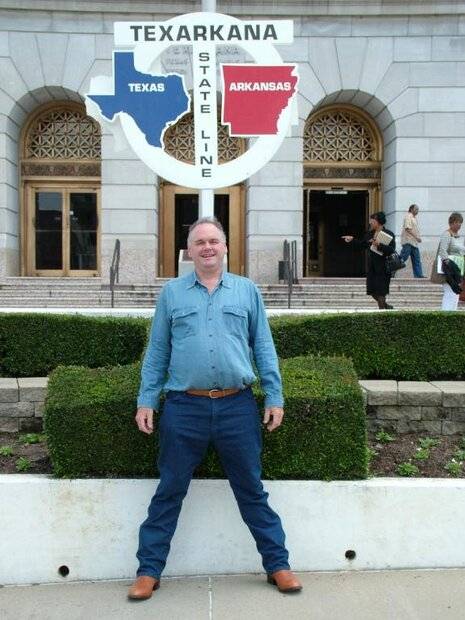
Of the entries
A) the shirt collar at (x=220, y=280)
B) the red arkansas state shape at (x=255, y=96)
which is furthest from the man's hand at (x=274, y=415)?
the red arkansas state shape at (x=255, y=96)

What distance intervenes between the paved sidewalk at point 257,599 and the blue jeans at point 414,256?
12.9 meters

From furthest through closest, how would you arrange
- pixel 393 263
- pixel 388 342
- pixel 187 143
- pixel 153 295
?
pixel 187 143 → pixel 153 295 → pixel 393 263 → pixel 388 342

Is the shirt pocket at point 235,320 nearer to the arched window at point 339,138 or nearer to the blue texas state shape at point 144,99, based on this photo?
the blue texas state shape at point 144,99

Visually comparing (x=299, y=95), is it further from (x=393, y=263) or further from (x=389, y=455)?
(x=389, y=455)

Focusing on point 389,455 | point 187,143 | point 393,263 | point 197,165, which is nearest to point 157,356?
point 389,455

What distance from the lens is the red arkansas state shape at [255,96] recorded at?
6480 millimetres

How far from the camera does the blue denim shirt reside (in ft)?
11.6

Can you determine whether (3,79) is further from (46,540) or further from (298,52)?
(46,540)

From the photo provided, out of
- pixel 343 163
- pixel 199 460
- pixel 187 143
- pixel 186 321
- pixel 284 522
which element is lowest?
pixel 284 522

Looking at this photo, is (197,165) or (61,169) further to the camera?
(61,169)

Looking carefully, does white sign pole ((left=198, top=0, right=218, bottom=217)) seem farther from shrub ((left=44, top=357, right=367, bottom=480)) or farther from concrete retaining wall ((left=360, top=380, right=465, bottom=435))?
shrub ((left=44, top=357, right=367, bottom=480))

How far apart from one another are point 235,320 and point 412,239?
44.4 feet

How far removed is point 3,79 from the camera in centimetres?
1716

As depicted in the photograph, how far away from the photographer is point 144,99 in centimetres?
653
